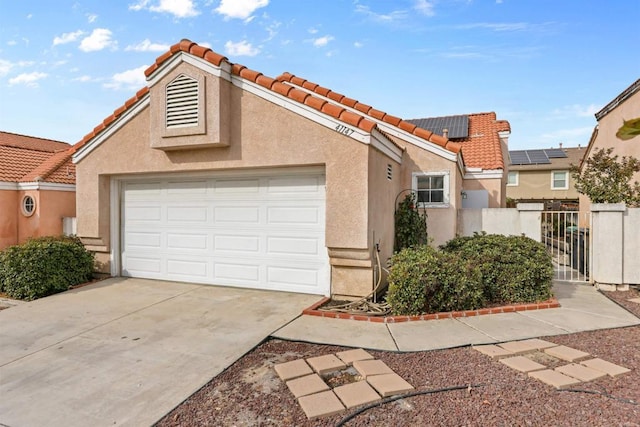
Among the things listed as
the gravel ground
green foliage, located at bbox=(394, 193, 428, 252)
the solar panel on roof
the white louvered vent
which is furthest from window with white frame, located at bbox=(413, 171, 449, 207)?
the solar panel on roof

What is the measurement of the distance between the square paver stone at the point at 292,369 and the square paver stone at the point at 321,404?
0.44 m

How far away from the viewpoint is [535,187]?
27953 mm

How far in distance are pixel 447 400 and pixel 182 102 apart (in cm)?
710

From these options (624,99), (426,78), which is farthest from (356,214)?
(624,99)

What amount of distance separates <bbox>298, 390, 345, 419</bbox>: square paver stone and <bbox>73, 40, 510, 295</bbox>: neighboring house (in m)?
3.39

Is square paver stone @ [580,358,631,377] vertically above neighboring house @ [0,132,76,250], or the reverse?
neighboring house @ [0,132,76,250]

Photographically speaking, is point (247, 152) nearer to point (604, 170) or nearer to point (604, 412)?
point (604, 412)

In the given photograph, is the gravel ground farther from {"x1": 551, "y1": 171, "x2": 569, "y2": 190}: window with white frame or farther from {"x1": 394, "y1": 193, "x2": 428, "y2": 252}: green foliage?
{"x1": 551, "y1": 171, "x2": 569, "y2": 190}: window with white frame

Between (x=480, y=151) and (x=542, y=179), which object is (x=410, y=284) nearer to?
(x=480, y=151)

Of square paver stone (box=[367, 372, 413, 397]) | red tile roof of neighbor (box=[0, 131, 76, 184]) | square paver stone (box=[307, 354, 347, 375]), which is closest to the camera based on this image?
square paver stone (box=[367, 372, 413, 397])

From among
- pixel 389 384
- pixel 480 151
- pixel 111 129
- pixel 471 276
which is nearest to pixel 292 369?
pixel 389 384

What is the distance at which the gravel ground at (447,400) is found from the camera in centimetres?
290

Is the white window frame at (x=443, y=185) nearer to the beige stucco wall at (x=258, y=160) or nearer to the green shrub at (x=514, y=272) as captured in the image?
the green shrub at (x=514, y=272)

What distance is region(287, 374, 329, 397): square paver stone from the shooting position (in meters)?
3.33
